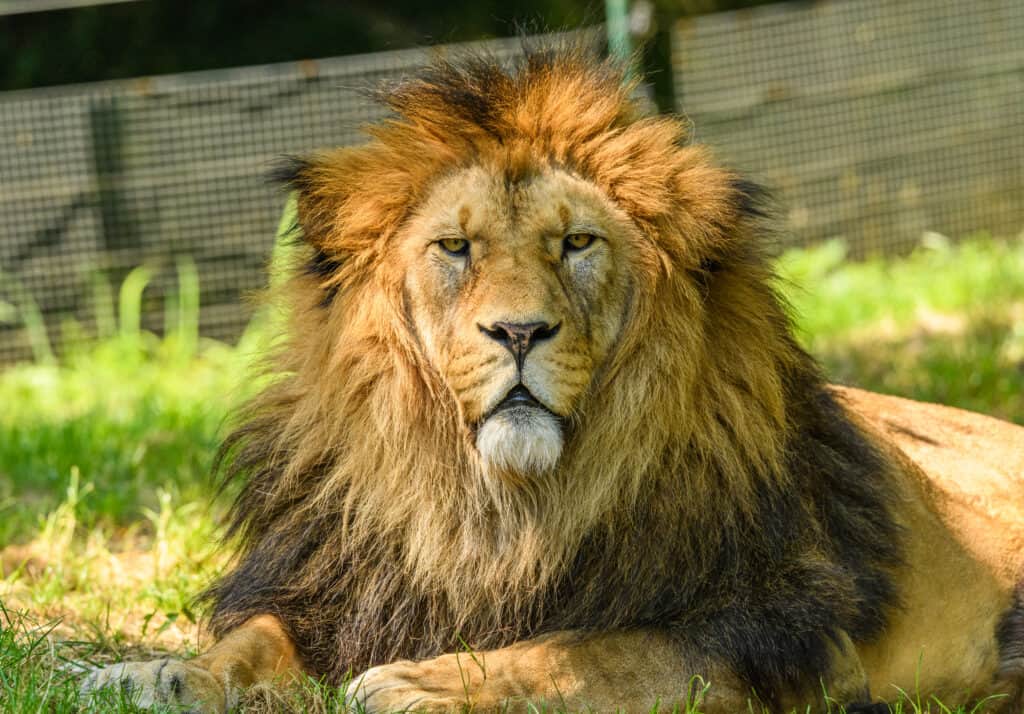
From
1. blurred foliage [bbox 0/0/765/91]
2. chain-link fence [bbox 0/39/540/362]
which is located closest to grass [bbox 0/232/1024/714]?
chain-link fence [bbox 0/39/540/362]

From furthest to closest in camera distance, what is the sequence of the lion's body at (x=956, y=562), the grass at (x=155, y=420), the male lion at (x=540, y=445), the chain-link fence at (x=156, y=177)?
the chain-link fence at (x=156, y=177) → the grass at (x=155, y=420) → the lion's body at (x=956, y=562) → the male lion at (x=540, y=445)

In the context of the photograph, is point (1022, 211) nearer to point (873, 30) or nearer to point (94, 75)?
point (873, 30)

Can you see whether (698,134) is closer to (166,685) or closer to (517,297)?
(517,297)

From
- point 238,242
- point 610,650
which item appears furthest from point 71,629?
point 238,242

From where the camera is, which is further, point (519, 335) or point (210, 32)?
point (210, 32)

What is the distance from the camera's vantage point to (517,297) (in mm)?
2732

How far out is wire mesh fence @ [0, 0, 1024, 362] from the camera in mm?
8242

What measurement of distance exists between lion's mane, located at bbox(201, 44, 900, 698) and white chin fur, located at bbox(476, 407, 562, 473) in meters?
0.11

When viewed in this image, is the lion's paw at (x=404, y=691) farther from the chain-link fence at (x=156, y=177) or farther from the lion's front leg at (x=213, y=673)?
the chain-link fence at (x=156, y=177)

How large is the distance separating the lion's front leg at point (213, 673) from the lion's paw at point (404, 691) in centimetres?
23

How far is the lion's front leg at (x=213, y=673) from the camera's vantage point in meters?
2.73

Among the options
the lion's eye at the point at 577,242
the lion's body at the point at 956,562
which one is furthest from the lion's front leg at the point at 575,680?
the lion's eye at the point at 577,242

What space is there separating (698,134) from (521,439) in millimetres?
5408

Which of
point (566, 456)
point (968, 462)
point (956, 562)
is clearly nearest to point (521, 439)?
point (566, 456)
